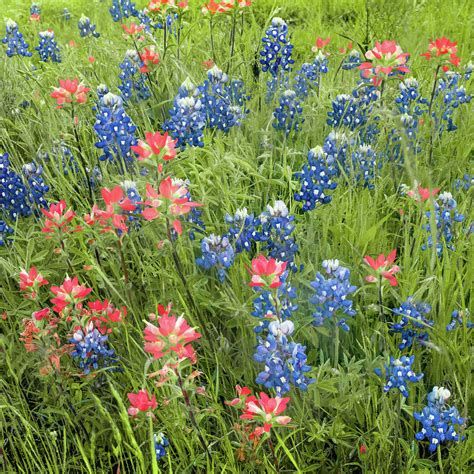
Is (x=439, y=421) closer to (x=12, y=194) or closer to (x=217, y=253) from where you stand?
(x=217, y=253)

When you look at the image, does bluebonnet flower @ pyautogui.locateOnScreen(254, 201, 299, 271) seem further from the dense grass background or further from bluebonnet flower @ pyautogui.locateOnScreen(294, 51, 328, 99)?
bluebonnet flower @ pyautogui.locateOnScreen(294, 51, 328, 99)

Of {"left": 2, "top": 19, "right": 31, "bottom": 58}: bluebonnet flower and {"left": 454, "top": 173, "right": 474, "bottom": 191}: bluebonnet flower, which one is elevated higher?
{"left": 2, "top": 19, "right": 31, "bottom": 58}: bluebonnet flower

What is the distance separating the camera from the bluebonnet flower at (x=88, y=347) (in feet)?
5.92

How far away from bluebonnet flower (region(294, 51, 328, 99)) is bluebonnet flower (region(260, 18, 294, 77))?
0.14 meters

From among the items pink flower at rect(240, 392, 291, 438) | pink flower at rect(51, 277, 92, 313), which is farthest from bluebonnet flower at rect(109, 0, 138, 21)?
pink flower at rect(240, 392, 291, 438)

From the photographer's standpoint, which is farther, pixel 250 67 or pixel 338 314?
pixel 250 67

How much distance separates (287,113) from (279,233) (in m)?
1.17

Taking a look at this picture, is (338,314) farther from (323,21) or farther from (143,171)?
(323,21)

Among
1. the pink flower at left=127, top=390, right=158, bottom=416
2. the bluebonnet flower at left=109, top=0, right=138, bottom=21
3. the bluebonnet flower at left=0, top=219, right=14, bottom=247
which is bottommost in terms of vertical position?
the pink flower at left=127, top=390, right=158, bottom=416

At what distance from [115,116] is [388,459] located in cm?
153

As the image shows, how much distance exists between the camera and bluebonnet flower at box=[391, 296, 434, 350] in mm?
1795

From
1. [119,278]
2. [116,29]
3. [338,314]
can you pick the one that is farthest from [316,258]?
[116,29]

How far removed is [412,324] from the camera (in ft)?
5.98

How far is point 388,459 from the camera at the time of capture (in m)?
1.68
